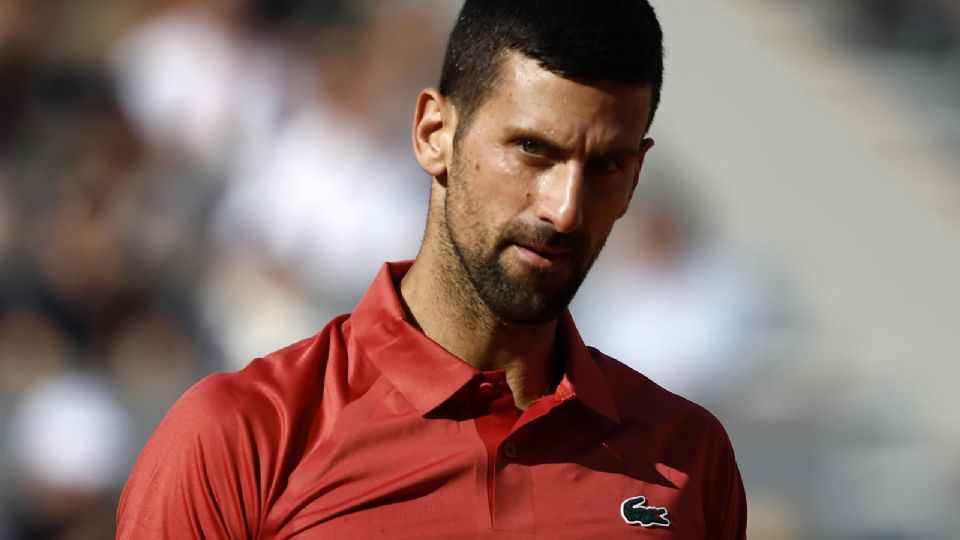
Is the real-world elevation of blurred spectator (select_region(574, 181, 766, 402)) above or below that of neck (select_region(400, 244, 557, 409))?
below

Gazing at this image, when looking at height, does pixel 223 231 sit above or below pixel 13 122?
below

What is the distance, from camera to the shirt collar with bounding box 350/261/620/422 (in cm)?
184

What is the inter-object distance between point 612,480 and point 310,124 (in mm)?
2664

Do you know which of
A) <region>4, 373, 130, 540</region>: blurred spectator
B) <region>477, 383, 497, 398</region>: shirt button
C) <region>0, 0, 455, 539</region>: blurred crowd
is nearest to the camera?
<region>477, 383, 497, 398</region>: shirt button

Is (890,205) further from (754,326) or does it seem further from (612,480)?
(612,480)

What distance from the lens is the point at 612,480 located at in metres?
1.87

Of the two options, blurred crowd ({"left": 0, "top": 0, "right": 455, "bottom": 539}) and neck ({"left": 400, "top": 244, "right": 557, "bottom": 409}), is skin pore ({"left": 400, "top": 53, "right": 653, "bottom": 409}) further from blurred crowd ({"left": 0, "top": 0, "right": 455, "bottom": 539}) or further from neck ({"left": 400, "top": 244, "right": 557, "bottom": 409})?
blurred crowd ({"left": 0, "top": 0, "right": 455, "bottom": 539})

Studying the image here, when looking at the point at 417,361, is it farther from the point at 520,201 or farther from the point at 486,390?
the point at 520,201

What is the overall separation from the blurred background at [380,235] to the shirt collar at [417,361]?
219cm

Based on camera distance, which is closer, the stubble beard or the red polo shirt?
the red polo shirt

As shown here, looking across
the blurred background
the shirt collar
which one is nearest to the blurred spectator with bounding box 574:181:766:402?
the blurred background

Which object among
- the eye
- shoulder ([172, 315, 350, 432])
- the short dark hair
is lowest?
shoulder ([172, 315, 350, 432])

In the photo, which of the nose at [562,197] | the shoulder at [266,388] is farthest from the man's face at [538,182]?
the shoulder at [266,388]


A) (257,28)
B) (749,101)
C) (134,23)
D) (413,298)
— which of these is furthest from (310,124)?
(413,298)
